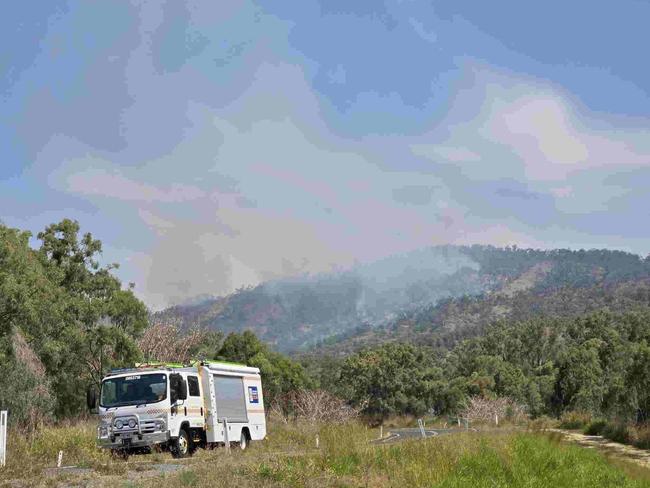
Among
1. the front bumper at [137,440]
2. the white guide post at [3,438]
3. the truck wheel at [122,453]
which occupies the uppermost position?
the white guide post at [3,438]

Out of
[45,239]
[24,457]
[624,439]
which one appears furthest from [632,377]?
[24,457]

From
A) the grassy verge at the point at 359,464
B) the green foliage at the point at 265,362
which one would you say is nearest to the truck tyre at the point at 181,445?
the grassy verge at the point at 359,464

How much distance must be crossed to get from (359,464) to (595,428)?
1445 inches

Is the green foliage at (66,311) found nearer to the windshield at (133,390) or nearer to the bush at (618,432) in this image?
the windshield at (133,390)

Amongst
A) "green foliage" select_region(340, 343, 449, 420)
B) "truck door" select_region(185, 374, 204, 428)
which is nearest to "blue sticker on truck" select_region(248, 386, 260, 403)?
"truck door" select_region(185, 374, 204, 428)

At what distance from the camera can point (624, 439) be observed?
4203cm

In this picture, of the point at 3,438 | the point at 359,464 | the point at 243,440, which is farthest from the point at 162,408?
the point at 359,464

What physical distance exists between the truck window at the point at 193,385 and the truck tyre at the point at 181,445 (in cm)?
137

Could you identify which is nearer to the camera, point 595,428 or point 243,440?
point 243,440

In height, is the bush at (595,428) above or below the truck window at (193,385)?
below

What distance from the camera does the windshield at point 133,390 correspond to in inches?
949

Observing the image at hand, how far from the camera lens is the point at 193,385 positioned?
85.0 ft

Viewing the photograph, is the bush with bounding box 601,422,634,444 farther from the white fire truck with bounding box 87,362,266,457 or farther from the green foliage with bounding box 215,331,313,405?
the green foliage with bounding box 215,331,313,405

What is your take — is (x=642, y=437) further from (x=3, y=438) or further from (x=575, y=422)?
(x=3, y=438)
